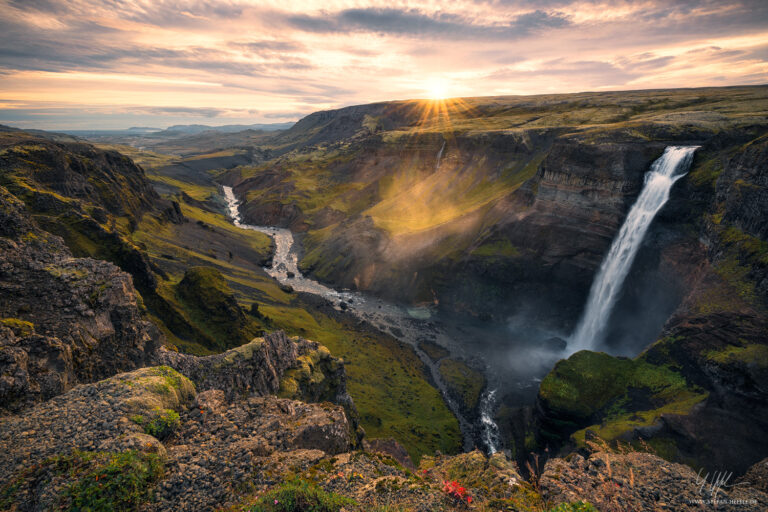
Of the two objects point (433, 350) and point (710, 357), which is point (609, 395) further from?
point (433, 350)

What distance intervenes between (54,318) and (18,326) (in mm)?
2223

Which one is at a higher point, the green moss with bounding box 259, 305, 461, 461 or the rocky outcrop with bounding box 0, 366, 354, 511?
the rocky outcrop with bounding box 0, 366, 354, 511

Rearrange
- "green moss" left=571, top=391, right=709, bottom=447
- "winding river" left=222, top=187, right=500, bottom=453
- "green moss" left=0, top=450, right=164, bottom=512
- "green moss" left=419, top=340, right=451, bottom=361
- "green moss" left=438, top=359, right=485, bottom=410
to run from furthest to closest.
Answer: "green moss" left=419, top=340, right=451, bottom=361 < "green moss" left=438, top=359, right=485, bottom=410 < "winding river" left=222, top=187, right=500, bottom=453 < "green moss" left=571, top=391, right=709, bottom=447 < "green moss" left=0, top=450, right=164, bottom=512

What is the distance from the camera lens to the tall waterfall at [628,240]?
5119 cm

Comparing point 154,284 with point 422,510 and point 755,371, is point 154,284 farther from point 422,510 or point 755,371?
point 755,371

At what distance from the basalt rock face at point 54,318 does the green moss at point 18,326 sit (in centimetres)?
3

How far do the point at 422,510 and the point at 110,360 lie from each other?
17.0 metres

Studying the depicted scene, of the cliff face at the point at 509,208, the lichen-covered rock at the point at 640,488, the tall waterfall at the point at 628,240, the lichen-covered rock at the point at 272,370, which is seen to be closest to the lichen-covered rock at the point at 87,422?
the lichen-covered rock at the point at 272,370

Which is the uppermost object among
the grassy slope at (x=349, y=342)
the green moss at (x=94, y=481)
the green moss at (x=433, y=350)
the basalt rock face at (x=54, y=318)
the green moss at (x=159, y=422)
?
the basalt rock face at (x=54, y=318)

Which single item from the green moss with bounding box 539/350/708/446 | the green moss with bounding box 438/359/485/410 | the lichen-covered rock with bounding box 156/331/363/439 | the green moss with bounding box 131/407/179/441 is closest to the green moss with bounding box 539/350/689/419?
the green moss with bounding box 539/350/708/446

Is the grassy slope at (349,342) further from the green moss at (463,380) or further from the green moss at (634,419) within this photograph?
the green moss at (634,419)

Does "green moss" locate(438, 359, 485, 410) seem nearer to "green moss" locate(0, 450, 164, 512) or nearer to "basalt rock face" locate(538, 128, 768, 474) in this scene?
"basalt rock face" locate(538, 128, 768, 474)

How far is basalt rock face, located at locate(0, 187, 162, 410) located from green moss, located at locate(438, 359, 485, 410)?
133ft

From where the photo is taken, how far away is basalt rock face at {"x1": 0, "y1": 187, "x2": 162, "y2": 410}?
1262cm
